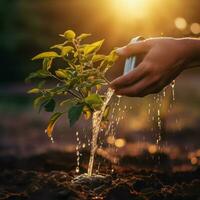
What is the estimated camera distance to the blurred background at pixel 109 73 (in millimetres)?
6516

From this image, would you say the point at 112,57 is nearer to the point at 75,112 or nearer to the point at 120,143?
the point at 75,112

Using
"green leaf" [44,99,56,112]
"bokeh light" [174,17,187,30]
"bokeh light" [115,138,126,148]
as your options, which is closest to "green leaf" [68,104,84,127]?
"green leaf" [44,99,56,112]

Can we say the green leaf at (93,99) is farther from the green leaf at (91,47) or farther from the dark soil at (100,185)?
the dark soil at (100,185)

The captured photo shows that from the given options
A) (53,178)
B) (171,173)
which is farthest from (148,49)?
(171,173)

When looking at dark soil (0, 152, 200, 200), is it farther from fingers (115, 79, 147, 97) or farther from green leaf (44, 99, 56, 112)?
fingers (115, 79, 147, 97)

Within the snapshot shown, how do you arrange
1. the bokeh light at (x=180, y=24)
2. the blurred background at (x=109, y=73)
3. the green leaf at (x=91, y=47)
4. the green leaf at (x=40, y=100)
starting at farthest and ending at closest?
1. the blurred background at (x=109, y=73)
2. the bokeh light at (x=180, y=24)
3. the green leaf at (x=40, y=100)
4. the green leaf at (x=91, y=47)

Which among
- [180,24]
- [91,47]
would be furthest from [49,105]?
[180,24]

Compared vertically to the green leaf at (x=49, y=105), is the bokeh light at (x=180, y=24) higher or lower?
higher

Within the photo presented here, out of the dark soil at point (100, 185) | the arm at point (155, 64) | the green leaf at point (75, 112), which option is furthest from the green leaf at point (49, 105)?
the arm at point (155, 64)

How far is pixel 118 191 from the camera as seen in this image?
3385 millimetres

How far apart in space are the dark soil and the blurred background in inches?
20.0

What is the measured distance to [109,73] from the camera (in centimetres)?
2109

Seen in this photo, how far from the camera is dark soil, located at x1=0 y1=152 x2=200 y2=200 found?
3.32 m

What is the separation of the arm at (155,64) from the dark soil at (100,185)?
0.86m
